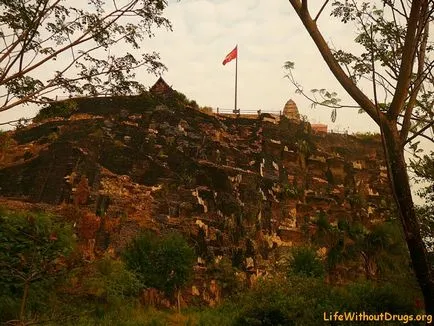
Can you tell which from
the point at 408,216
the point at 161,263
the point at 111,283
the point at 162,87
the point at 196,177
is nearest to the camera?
the point at 408,216

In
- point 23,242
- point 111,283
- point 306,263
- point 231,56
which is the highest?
point 231,56

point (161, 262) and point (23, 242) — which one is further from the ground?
point (23, 242)

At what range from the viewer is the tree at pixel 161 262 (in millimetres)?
16266

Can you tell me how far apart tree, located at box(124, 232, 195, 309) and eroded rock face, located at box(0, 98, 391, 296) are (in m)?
2.68

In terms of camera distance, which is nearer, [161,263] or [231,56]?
[161,263]

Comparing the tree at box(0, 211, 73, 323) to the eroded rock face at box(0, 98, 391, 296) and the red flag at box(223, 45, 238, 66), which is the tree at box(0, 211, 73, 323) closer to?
the eroded rock face at box(0, 98, 391, 296)

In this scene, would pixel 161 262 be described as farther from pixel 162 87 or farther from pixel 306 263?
pixel 162 87

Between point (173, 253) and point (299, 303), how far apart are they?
6648 mm

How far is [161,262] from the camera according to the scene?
53.5 ft

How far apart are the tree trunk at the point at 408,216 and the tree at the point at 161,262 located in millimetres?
12217

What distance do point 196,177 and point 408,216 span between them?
17.7 m

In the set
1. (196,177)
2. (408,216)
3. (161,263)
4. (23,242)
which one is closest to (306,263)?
(161,263)

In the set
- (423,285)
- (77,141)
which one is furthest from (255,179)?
(423,285)

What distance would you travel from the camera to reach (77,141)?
21922 mm
